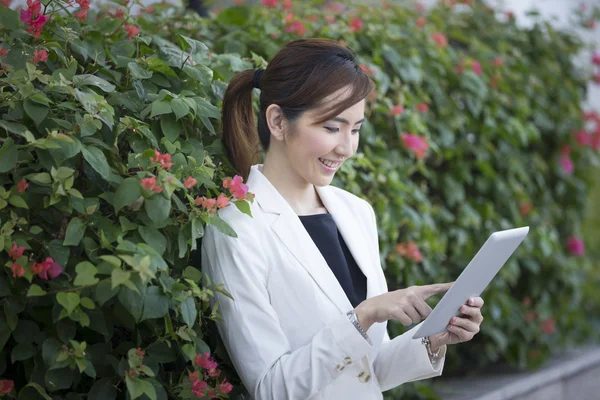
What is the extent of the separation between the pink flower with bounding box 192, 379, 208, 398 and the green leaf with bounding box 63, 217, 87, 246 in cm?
42

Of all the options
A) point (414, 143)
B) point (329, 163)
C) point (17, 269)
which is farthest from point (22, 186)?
point (414, 143)

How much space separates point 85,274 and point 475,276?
0.85m

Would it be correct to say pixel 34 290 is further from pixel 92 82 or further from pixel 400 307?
pixel 400 307

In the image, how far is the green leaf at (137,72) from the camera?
2145mm

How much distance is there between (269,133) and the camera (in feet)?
7.17

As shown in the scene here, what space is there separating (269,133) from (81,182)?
51cm

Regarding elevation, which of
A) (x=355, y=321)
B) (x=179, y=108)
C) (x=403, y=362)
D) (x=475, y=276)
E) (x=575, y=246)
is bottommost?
(x=575, y=246)

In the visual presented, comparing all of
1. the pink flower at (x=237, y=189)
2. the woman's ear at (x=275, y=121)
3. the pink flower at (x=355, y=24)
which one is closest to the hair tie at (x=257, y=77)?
the woman's ear at (x=275, y=121)

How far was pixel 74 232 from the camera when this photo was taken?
178 cm

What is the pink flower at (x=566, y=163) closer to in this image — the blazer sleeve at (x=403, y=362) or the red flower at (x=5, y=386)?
the blazer sleeve at (x=403, y=362)

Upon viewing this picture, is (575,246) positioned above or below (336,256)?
below

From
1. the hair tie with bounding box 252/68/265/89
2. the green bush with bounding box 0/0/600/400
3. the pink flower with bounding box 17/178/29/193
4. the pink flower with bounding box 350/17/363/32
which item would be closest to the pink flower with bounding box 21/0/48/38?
the green bush with bounding box 0/0/600/400

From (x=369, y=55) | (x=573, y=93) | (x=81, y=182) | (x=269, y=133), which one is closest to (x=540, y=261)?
(x=573, y=93)

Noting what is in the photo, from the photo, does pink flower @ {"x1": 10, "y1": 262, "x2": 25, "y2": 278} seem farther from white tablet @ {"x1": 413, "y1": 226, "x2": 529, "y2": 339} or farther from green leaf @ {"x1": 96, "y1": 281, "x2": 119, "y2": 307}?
white tablet @ {"x1": 413, "y1": 226, "x2": 529, "y2": 339}
